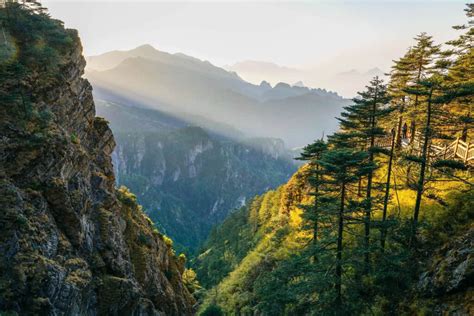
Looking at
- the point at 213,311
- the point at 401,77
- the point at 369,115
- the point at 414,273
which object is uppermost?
the point at 401,77

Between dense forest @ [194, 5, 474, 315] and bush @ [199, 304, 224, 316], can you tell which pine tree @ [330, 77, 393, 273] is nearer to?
dense forest @ [194, 5, 474, 315]

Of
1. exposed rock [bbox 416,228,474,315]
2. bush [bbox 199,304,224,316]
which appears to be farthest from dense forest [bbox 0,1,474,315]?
bush [bbox 199,304,224,316]

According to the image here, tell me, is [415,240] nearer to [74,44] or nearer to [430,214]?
[430,214]

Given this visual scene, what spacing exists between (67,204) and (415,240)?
82.2ft

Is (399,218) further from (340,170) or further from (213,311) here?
(213,311)

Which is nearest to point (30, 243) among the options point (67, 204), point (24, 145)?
→ point (67, 204)

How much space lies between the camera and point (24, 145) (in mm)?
20844

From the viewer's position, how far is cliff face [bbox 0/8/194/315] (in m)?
17.2

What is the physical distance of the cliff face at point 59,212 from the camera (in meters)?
17.2

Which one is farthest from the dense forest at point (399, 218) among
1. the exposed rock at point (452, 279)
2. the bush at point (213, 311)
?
the bush at point (213, 311)

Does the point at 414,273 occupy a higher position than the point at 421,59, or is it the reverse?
the point at 421,59

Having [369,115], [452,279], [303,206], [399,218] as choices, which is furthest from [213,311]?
[369,115]

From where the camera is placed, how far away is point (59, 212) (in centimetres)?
2217

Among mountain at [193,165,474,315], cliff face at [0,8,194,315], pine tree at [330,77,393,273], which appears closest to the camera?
mountain at [193,165,474,315]
